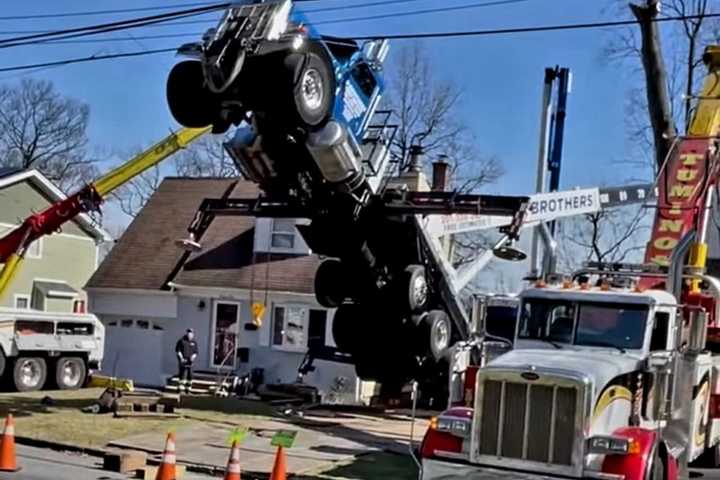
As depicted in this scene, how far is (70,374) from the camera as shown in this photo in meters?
25.1

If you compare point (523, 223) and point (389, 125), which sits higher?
point (389, 125)

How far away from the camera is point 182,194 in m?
31.6

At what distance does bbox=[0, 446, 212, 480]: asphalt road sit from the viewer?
12453 millimetres

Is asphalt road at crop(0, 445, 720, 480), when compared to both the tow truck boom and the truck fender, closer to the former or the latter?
the truck fender

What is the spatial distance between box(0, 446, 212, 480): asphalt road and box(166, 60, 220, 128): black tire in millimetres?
5217

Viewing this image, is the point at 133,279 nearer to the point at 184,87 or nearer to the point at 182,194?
the point at 182,194

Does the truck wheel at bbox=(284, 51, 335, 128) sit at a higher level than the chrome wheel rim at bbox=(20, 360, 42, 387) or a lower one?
higher

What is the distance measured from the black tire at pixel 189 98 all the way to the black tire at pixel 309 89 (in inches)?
51.1

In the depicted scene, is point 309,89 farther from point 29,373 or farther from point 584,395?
point 29,373

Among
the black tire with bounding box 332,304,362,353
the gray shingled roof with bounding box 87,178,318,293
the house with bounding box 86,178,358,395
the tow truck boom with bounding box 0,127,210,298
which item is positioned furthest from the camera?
the gray shingled roof with bounding box 87,178,318,293

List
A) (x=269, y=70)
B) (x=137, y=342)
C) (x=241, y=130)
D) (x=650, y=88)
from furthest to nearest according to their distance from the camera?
(x=137, y=342) → (x=650, y=88) → (x=241, y=130) → (x=269, y=70)

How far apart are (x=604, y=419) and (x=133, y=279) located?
2095 cm

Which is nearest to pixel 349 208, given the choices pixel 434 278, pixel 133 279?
pixel 434 278

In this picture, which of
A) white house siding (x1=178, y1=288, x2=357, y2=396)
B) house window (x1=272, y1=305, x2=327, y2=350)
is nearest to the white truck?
white house siding (x1=178, y1=288, x2=357, y2=396)
